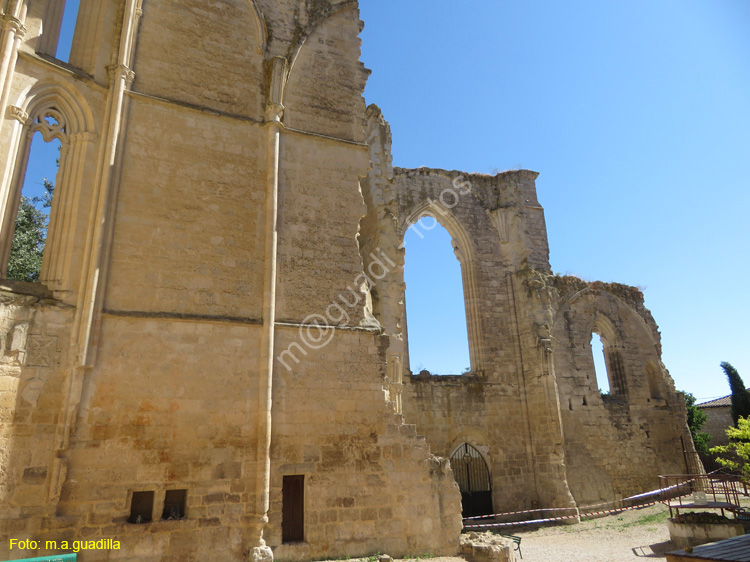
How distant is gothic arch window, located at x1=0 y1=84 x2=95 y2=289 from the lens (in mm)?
5637

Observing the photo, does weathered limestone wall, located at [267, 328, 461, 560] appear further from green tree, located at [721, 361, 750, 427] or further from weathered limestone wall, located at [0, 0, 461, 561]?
green tree, located at [721, 361, 750, 427]

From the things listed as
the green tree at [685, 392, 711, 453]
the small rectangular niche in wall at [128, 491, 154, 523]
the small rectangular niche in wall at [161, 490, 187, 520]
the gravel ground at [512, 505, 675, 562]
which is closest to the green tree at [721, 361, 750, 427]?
the green tree at [685, 392, 711, 453]

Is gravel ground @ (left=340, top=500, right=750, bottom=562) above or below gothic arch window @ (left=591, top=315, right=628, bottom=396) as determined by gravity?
below

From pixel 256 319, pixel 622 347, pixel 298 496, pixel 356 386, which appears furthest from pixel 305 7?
pixel 622 347

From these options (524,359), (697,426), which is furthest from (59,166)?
(697,426)

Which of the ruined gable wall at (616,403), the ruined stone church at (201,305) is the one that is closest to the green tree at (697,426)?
the ruined gable wall at (616,403)

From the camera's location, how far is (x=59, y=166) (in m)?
6.27

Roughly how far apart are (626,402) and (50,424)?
1424 cm

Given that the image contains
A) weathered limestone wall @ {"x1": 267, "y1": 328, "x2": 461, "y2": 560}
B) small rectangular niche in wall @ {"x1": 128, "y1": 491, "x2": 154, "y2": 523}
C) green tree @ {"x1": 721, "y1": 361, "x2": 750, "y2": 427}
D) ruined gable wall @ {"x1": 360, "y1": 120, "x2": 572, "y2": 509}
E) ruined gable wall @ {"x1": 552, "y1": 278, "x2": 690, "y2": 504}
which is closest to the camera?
small rectangular niche in wall @ {"x1": 128, "y1": 491, "x2": 154, "y2": 523}

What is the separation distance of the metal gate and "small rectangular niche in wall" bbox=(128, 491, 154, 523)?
24.2 feet

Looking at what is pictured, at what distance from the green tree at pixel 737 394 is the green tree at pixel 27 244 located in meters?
22.9

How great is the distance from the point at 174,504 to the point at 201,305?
2.44m

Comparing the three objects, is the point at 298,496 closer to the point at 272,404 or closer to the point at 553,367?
the point at 272,404

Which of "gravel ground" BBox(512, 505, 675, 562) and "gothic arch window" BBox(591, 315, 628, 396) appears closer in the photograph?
"gravel ground" BBox(512, 505, 675, 562)
